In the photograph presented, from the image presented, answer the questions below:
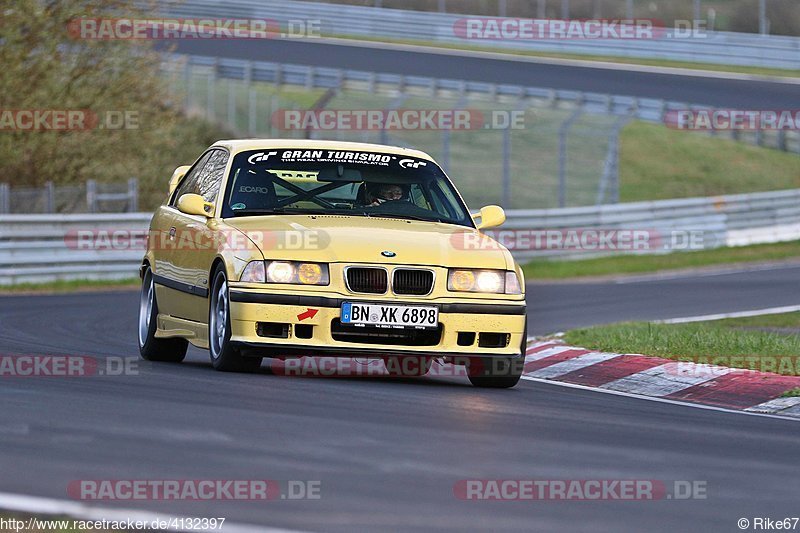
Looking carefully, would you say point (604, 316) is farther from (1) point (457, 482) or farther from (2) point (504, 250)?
(1) point (457, 482)

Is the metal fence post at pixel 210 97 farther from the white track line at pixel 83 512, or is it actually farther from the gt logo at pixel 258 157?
the white track line at pixel 83 512

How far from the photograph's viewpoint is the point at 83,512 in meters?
5.42

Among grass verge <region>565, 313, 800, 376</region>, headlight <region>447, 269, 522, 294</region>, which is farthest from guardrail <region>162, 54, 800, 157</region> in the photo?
headlight <region>447, 269, 522, 294</region>

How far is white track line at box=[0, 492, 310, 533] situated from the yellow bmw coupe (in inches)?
169

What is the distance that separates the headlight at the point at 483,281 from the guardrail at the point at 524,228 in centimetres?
1388

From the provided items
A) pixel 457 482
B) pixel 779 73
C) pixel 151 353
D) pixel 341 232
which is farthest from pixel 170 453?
pixel 779 73

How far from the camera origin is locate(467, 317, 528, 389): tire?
1041cm

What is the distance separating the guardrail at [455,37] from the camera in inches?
1772

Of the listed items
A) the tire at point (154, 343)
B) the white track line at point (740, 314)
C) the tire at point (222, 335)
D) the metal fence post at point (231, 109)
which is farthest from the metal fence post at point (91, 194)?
the tire at point (222, 335)

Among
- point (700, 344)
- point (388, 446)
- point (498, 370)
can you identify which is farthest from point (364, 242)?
point (700, 344)

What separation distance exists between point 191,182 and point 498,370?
2.98 meters

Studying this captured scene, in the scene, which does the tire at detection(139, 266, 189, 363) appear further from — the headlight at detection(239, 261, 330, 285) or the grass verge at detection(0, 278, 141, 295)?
the grass verge at detection(0, 278, 141, 295)

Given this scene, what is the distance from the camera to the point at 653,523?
225 inches

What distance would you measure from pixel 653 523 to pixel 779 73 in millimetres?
40392
